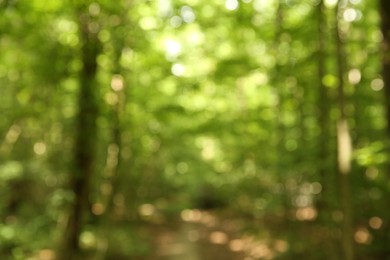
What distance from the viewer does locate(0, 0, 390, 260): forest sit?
8.45 meters

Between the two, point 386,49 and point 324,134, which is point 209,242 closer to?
point 324,134

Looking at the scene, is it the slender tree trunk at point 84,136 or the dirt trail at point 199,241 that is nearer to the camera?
the slender tree trunk at point 84,136

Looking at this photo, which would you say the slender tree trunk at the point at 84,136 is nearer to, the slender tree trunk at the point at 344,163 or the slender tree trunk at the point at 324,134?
the slender tree trunk at the point at 324,134

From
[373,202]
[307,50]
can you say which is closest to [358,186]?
[373,202]

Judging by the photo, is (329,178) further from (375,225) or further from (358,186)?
(375,225)

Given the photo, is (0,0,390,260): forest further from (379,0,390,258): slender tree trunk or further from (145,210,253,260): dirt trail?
(145,210,253,260): dirt trail

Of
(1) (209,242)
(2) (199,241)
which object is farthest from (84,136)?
(2) (199,241)

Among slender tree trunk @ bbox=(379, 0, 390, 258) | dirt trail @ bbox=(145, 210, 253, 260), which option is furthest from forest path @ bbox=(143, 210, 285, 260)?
slender tree trunk @ bbox=(379, 0, 390, 258)

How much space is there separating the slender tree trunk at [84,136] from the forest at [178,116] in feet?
0.09

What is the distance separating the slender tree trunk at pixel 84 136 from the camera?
894 centimetres

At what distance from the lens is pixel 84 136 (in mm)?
9492

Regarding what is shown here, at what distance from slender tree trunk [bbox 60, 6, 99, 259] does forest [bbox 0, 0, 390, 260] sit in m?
0.03

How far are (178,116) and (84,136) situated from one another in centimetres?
320

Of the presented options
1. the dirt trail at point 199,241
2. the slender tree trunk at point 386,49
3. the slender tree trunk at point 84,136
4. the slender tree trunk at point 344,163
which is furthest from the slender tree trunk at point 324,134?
the dirt trail at point 199,241
